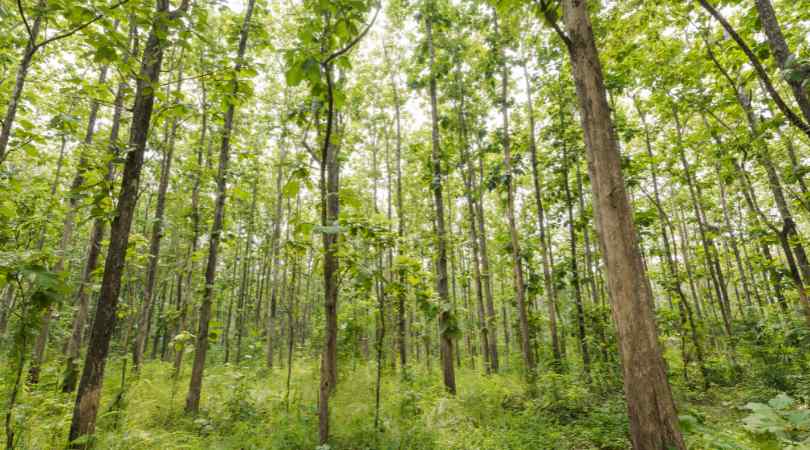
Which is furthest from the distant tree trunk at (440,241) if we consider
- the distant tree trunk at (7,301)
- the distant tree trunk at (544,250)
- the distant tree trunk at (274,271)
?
the distant tree trunk at (7,301)

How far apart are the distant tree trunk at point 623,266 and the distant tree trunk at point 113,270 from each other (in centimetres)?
385

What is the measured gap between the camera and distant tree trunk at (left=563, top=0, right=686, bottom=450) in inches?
100

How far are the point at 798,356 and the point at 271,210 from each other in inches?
1031

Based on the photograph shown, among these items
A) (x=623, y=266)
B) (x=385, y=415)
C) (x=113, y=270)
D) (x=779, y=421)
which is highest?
(x=113, y=270)

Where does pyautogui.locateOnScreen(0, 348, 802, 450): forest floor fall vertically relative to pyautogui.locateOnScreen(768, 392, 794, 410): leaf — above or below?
below

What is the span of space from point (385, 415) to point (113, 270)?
233 inches

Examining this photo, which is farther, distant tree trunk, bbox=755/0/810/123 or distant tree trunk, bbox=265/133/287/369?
distant tree trunk, bbox=265/133/287/369

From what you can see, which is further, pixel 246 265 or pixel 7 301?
pixel 246 265

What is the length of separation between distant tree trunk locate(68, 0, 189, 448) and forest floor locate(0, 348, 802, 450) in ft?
4.64

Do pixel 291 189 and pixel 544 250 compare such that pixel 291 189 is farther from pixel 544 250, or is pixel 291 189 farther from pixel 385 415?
pixel 544 250

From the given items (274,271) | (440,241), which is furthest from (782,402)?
(274,271)

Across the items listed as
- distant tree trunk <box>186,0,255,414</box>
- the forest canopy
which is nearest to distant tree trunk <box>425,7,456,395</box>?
the forest canopy

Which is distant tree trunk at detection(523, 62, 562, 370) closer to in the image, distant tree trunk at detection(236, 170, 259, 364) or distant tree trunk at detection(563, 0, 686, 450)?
distant tree trunk at detection(563, 0, 686, 450)

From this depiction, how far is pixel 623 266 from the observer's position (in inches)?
108
